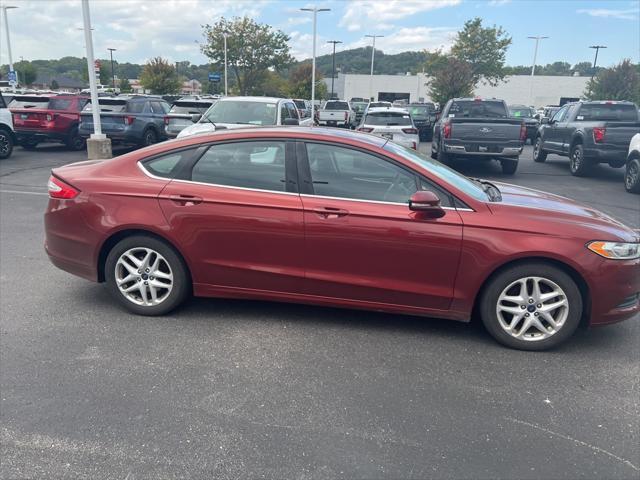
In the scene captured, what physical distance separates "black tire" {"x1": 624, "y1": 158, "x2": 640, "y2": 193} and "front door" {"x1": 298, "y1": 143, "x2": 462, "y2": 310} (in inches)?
359

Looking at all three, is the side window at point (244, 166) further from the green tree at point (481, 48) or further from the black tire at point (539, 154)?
the green tree at point (481, 48)

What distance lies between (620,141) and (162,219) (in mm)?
11553

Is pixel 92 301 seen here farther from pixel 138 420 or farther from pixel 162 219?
pixel 138 420

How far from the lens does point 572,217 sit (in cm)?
391

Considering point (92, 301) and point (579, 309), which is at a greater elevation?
point (579, 309)

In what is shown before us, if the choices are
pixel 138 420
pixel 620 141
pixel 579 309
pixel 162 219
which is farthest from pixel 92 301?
pixel 620 141

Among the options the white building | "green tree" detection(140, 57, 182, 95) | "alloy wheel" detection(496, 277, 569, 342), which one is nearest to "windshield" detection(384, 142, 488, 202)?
"alloy wheel" detection(496, 277, 569, 342)

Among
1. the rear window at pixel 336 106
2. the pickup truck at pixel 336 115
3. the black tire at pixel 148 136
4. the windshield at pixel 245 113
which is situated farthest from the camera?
the rear window at pixel 336 106

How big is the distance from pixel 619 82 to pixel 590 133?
2915 cm

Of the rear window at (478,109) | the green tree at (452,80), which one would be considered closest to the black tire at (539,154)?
the rear window at (478,109)

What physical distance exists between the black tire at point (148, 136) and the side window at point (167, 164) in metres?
→ 12.1

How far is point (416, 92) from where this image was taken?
240 feet

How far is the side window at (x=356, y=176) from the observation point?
3975mm

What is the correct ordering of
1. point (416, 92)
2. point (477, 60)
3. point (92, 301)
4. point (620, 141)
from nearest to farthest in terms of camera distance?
point (92, 301), point (620, 141), point (477, 60), point (416, 92)
